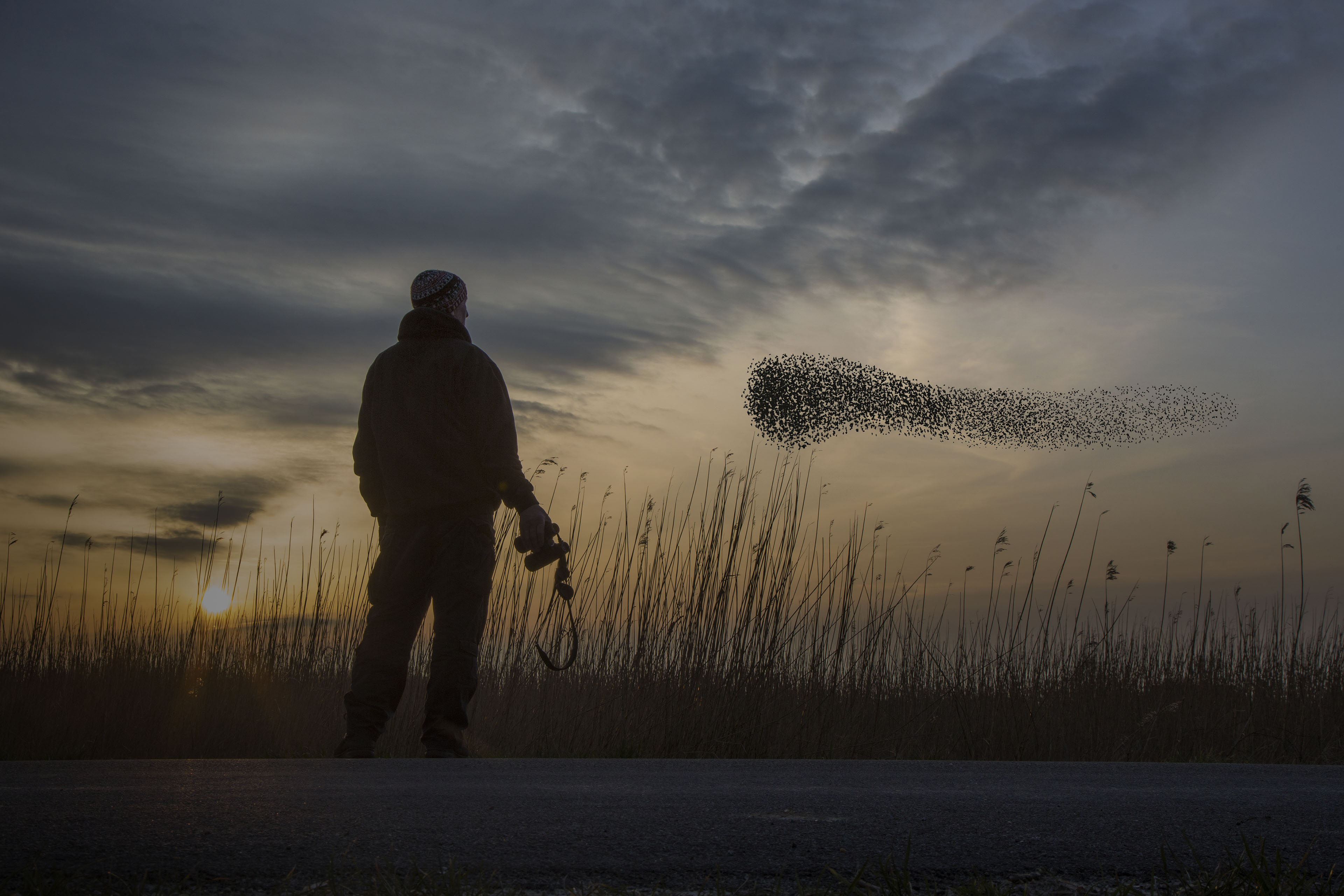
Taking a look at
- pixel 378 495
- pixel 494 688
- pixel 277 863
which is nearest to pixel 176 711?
pixel 494 688

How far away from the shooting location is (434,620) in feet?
11.6

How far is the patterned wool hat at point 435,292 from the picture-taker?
3.81 metres

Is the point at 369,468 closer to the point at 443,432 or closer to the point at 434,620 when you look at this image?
the point at 443,432

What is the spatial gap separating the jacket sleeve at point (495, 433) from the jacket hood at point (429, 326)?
18 centimetres

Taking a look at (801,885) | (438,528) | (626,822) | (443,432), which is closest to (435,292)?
(443,432)

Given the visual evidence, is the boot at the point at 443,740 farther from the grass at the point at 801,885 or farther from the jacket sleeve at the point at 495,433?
the grass at the point at 801,885

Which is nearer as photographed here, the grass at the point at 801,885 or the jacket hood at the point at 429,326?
the grass at the point at 801,885

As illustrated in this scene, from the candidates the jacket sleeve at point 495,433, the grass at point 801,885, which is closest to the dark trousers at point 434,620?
the jacket sleeve at point 495,433

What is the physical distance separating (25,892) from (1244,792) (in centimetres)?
264

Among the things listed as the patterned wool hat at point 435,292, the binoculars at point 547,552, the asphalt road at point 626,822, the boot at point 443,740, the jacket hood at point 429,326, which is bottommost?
the boot at point 443,740

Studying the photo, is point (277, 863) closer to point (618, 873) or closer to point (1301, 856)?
point (618, 873)

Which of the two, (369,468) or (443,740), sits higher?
(369,468)

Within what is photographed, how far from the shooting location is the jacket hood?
3.76 metres

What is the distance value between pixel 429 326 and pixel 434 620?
1.11 meters
